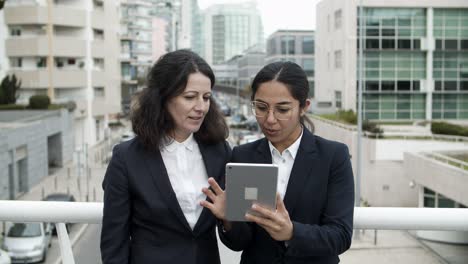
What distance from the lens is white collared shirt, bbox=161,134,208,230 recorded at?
2.35 m

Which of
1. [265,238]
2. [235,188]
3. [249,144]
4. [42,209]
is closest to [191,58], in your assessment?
[249,144]

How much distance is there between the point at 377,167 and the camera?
23.2m

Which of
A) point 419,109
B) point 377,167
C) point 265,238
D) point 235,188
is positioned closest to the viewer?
point 235,188

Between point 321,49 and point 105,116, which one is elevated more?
point 321,49

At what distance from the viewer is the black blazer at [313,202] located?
2223 millimetres

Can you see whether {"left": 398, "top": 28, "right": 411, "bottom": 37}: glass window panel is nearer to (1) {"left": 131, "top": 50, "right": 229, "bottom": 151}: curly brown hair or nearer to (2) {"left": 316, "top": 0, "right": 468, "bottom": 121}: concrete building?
(2) {"left": 316, "top": 0, "right": 468, "bottom": 121}: concrete building

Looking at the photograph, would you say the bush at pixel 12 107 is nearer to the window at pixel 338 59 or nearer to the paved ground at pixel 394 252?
the window at pixel 338 59

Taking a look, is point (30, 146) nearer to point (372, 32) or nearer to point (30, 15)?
point (30, 15)

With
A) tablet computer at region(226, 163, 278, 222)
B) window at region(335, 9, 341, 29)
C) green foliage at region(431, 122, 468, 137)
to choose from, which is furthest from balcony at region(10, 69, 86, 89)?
tablet computer at region(226, 163, 278, 222)

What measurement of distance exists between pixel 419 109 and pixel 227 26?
14792 cm

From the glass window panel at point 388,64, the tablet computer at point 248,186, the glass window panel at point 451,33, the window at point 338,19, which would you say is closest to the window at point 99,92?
the window at point 338,19

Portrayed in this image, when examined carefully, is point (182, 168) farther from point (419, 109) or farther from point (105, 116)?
point (105, 116)

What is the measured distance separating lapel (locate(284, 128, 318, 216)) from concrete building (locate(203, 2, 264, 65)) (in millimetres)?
172401

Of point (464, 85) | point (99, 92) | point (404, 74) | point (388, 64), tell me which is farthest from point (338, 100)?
point (99, 92)
